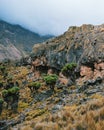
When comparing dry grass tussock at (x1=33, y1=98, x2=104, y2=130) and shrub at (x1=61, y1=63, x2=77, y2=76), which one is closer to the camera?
dry grass tussock at (x1=33, y1=98, x2=104, y2=130)

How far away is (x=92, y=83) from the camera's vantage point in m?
50.7

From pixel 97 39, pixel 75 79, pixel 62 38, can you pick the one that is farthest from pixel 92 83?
pixel 62 38

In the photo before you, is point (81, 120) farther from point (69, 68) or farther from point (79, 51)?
point (79, 51)

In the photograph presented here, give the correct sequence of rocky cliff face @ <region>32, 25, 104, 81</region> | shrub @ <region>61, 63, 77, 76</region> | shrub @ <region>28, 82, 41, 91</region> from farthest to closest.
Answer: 1. rocky cliff face @ <region>32, 25, 104, 81</region>
2. shrub @ <region>61, 63, 77, 76</region>
3. shrub @ <region>28, 82, 41, 91</region>

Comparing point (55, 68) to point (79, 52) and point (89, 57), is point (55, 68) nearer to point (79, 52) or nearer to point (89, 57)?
point (79, 52)

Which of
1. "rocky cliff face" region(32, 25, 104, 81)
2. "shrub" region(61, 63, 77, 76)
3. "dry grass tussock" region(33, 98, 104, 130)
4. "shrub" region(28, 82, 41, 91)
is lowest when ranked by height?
"shrub" region(28, 82, 41, 91)

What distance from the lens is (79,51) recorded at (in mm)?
100312

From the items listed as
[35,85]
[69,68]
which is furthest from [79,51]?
[35,85]

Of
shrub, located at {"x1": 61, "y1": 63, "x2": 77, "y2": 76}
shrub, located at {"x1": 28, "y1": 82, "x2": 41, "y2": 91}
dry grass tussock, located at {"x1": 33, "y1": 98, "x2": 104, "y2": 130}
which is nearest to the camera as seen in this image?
dry grass tussock, located at {"x1": 33, "y1": 98, "x2": 104, "y2": 130}

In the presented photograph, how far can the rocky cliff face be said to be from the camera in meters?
85.4

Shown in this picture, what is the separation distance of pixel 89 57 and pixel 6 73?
4458 centimetres

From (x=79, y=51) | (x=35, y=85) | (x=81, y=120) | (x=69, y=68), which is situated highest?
(x=79, y=51)

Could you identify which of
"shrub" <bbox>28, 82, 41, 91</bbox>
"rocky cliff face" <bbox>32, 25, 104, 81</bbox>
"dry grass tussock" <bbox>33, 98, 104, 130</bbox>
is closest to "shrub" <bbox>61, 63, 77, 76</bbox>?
"rocky cliff face" <bbox>32, 25, 104, 81</bbox>

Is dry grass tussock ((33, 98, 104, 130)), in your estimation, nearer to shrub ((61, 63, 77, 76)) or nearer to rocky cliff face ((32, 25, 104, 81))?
rocky cliff face ((32, 25, 104, 81))
